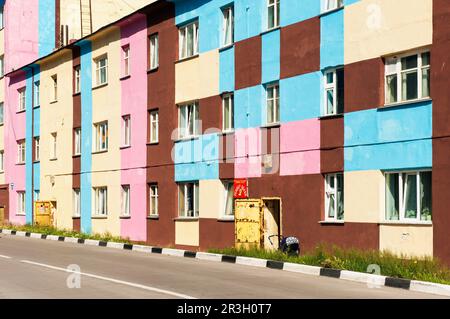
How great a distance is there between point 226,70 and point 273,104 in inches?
96.0

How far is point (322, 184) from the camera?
18.5 m

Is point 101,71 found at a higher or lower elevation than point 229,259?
higher

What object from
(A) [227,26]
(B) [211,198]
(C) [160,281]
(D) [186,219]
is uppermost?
(A) [227,26]

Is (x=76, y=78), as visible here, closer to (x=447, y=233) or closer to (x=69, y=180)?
(x=69, y=180)

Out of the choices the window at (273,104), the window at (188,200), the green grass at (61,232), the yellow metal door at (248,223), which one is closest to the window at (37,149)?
the green grass at (61,232)

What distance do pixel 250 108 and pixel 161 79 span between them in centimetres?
544

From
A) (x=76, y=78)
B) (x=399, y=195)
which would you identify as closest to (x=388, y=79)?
(x=399, y=195)

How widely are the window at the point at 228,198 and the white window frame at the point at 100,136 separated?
856cm

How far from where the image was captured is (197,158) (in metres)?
23.8

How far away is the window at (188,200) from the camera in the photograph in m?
24.1

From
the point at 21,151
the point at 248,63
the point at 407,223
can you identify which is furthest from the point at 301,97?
the point at 21,151

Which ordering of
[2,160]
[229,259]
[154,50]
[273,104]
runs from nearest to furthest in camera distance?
[229,259] → [273,104] → [154,50] → [2,160]

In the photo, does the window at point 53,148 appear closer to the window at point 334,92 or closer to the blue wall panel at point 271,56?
the blue wall panel at point 271,56

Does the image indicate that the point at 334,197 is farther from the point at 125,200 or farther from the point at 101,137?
the point at 101,137
